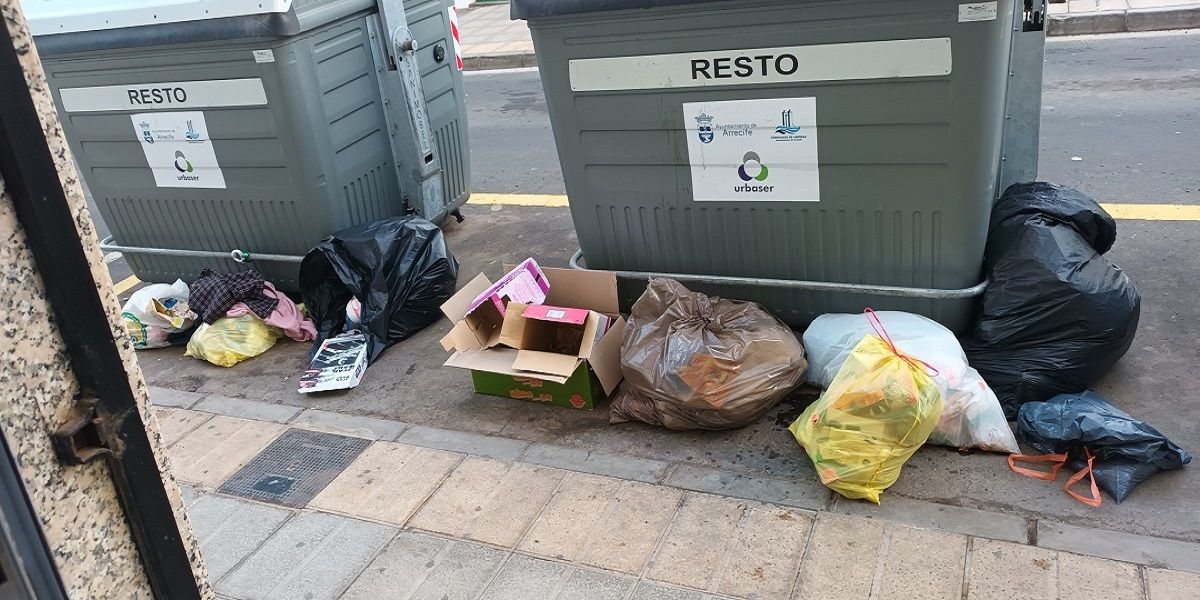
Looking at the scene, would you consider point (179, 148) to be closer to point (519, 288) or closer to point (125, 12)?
point (125, 12)

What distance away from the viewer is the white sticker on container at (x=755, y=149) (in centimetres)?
315

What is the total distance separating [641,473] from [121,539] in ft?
6.77

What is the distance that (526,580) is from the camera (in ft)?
8.73

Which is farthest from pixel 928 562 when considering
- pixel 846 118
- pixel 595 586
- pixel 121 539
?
pixel 121 539

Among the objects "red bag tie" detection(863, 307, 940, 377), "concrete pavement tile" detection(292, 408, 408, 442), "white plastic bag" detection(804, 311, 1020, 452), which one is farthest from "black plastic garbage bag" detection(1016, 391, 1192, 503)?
"concrete pavement tile" detection(292, 408, 408, 442)

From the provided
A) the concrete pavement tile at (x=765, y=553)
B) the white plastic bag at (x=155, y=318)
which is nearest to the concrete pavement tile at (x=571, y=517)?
the concrete pavement tile at (x=765, y=553)

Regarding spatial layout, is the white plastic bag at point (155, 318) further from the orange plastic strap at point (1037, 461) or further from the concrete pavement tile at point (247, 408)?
the orange plastic strap at point (1037, 461)

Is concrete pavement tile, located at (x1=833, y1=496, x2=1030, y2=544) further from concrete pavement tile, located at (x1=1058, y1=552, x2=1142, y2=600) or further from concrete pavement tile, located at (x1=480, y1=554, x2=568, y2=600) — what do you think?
concrete pavement tile, located at (x1=480, y1=554, x2=568, y2=600)

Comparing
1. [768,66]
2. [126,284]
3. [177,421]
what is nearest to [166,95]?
[177,421]

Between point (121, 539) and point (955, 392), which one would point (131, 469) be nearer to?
point (121, 539)

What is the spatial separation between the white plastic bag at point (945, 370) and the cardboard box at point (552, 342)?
77cm

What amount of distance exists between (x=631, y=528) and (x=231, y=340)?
8.20ft

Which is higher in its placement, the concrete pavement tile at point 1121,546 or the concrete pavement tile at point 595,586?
the concrete pavement tile at point 1121,546

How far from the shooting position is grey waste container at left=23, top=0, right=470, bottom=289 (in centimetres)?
412
